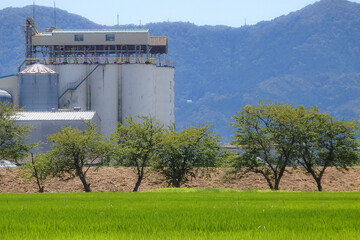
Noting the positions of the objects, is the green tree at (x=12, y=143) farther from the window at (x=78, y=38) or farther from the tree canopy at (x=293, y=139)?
the window at (x=78, y=38)

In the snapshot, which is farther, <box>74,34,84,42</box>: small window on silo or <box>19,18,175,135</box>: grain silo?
<box>74,34,84,42</box>: small window on silo

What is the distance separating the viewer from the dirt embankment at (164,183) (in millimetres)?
58969

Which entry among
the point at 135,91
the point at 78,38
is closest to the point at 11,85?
the point at 78,38

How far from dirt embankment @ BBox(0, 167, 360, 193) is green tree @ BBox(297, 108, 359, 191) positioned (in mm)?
3083

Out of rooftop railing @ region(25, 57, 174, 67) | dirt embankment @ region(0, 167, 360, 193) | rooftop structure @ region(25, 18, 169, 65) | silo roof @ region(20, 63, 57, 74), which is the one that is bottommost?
dirt embankment @ region(0, 167, 360, 193)

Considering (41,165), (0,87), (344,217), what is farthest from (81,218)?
(0,87)

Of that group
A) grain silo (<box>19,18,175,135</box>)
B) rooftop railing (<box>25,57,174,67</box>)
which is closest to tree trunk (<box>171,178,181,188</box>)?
grain silo (<box>19,18,175,135</box>)

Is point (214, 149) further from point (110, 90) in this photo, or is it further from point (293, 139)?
point (110, 90)

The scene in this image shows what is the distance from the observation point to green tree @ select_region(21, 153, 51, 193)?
54013 millimetres

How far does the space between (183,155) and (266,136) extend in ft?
23.6

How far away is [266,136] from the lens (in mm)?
56125

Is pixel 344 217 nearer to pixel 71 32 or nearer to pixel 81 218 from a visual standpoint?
pixel 81 218

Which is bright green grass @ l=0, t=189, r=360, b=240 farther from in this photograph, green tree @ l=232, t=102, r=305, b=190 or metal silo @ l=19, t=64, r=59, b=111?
metal silo @ l=19, t=64, r=59, b=111

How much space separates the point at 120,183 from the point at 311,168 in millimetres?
17302
